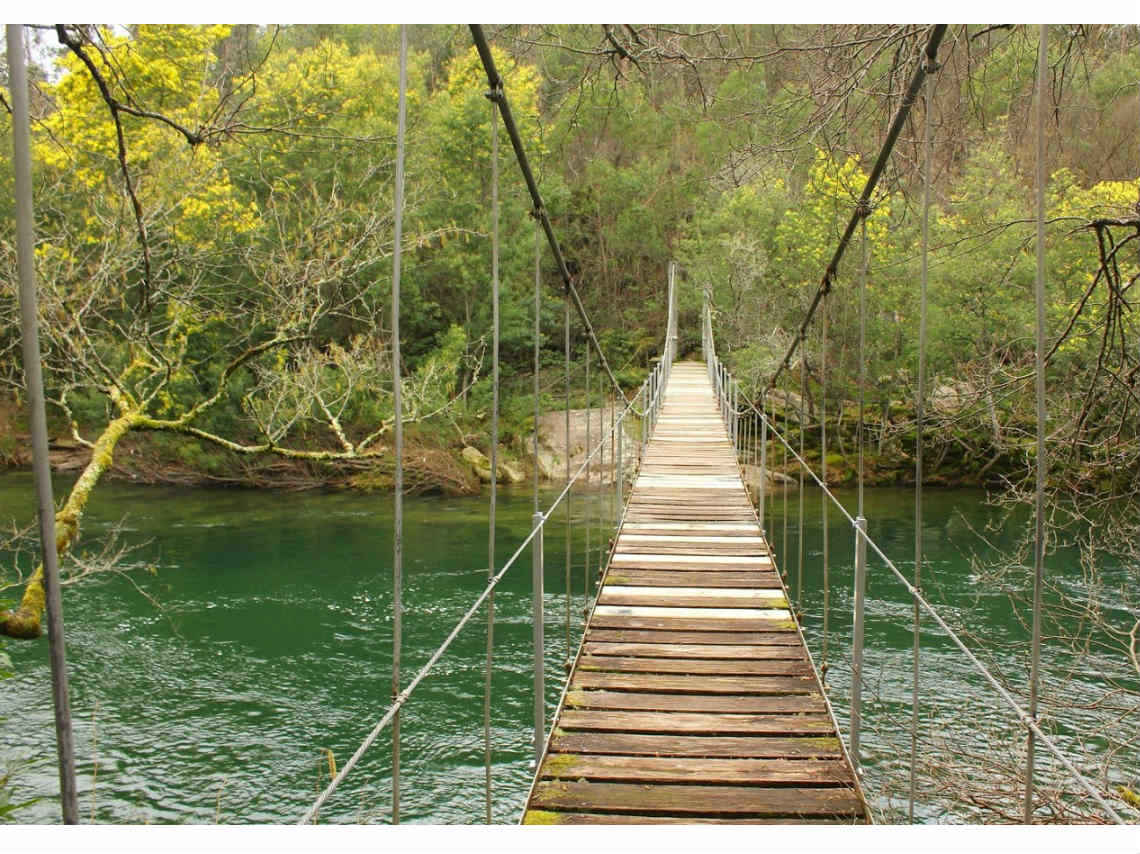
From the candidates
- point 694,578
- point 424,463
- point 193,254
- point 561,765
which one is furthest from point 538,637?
point 424,463

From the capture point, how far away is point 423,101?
17656mm

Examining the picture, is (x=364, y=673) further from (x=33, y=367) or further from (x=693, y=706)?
(x=33, y=367)

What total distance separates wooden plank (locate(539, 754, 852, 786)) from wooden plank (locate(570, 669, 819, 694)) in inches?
16.3

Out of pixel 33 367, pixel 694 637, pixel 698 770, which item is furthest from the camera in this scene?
pixel 694 637

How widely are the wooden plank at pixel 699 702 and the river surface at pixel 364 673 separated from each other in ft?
1.40

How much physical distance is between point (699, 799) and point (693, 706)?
509 millimetres

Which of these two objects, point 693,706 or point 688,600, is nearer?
point 693,706

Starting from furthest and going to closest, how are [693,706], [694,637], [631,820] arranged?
[694,637], [693,706], [631,820]

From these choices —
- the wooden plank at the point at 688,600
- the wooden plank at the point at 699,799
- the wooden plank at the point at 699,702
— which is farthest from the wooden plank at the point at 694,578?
the wooden plank at the point at 699,799

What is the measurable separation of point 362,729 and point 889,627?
3944mm

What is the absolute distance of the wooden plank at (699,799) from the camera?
2078 mm

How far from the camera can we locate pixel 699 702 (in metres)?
2.66

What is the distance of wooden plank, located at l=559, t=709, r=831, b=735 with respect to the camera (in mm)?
2469
